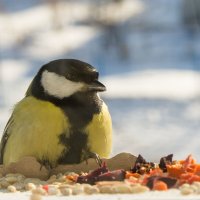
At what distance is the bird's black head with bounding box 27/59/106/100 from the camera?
318cm

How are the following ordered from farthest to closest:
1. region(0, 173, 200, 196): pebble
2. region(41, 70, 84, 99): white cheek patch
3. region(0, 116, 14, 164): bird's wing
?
region(0, 116, 14, 164): bird's wing → region(41, 70, 84, 99): white cheek patch → region(0, 173, 200, 196): pebble

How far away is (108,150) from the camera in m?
3.28

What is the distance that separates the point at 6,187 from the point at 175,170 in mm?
621

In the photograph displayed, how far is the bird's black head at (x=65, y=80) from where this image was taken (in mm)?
3182

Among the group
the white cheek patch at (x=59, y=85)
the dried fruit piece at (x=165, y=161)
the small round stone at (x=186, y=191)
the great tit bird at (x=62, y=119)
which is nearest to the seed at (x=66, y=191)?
the small round stone at (x=186, y=191)

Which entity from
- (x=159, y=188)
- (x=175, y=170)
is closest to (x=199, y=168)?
(x=175, y=170)

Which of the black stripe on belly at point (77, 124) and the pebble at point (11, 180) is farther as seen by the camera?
the black stripe on belly at point (77, 124)

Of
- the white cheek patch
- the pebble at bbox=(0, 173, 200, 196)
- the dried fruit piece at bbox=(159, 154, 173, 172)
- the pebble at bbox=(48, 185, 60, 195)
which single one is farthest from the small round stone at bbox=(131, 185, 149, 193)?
the white cheek patch

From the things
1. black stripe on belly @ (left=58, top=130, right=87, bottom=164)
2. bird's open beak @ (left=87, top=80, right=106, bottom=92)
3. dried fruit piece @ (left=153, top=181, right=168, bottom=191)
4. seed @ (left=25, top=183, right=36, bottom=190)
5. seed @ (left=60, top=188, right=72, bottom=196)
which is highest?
bird's open beak @ (left=87, top=80, right=106, bottom=92)

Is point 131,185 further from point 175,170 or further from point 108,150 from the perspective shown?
point 108,150

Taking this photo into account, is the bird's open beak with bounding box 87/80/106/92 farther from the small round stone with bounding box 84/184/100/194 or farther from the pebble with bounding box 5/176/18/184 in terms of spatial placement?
the small round stone with bounding box 84/184/100/194

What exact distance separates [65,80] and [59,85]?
0.11ft

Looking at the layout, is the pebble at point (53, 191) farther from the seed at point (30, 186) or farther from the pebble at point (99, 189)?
the seed at point (30, 186)

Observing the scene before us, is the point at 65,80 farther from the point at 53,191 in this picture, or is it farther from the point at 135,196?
the point at 135,196
